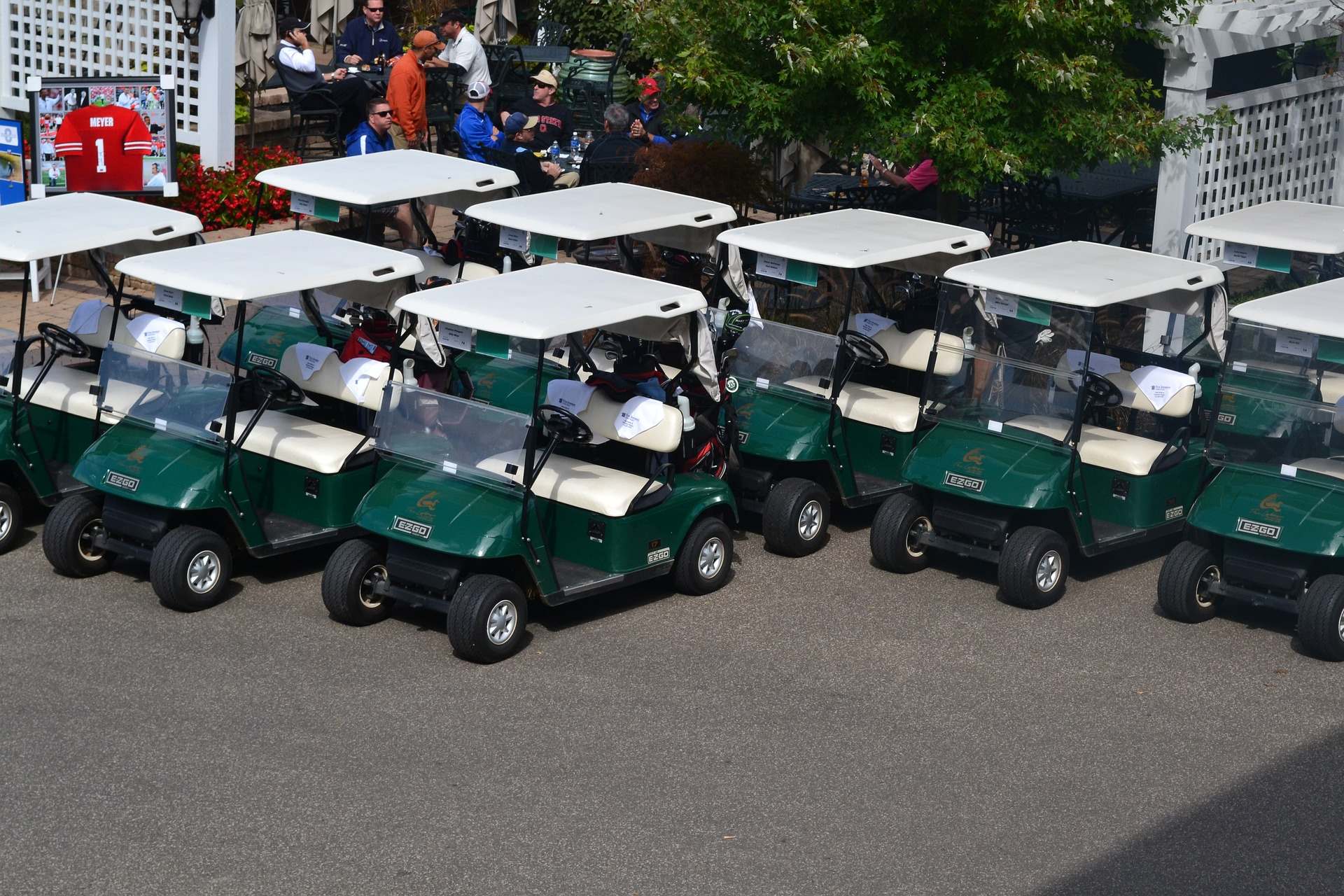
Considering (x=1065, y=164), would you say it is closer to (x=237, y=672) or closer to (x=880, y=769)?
(x=880, y=769)

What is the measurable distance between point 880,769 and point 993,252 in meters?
7.17

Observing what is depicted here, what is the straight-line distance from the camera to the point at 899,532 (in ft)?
27.9

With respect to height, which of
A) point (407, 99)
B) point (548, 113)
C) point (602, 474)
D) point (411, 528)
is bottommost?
Answer: point (411, 528)

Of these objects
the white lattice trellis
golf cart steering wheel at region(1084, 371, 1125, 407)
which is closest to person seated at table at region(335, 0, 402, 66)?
the white lattice trellis

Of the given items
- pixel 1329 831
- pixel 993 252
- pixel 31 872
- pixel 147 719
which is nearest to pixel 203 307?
pixel 147 719

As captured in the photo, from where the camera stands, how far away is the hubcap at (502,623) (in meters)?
7.40

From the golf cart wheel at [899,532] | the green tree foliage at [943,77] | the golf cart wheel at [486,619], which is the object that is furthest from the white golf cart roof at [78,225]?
the golf cart wheel at [899,532]

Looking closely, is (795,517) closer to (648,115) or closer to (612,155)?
(612,155)

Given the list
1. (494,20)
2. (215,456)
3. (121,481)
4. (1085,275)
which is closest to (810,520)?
(1085,275)

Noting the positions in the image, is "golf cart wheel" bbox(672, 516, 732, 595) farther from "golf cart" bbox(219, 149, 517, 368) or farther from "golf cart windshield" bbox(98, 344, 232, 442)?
"golf cart" bbox(219, 149, 517, 368)

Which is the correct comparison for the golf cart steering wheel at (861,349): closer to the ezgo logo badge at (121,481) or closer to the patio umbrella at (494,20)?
the ezgo logo badge at (121,481)

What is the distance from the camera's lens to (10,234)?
8484 mm

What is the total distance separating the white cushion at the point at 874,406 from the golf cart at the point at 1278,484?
1.59m

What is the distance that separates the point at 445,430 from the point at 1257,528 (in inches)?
144
